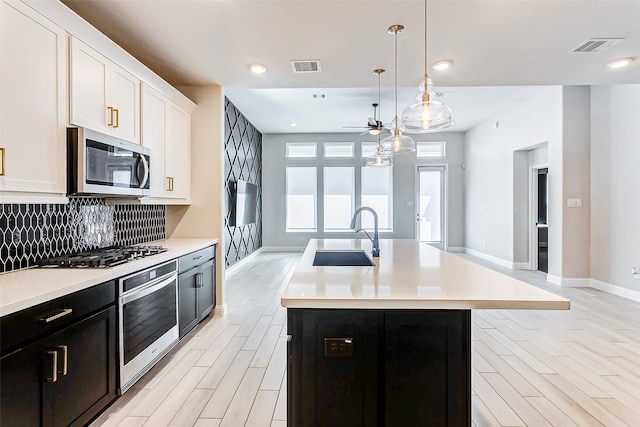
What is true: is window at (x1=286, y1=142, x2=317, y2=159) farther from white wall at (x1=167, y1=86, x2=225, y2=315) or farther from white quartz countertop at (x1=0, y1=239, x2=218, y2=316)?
white quartz countertop at (x1=0, y1=239, x2=218, y2=316)

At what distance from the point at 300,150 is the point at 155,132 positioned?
5918 millimetres

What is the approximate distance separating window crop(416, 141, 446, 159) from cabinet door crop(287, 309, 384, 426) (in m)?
7.83

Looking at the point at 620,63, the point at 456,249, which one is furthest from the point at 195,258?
the point at 456,249

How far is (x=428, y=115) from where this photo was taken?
2.07 meters

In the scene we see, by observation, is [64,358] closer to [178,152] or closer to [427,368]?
[427,368]

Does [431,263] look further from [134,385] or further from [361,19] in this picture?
[134,385]

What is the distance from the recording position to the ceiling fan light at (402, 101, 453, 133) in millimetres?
2066

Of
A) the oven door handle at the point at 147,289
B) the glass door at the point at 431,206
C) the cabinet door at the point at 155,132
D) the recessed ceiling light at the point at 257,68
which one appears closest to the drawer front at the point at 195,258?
the oven door handle at the point at 147,289

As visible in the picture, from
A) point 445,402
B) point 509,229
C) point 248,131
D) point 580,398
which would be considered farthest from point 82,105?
point 509,229

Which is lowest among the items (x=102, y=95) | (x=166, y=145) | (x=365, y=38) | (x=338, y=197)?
(x=338, y=197)

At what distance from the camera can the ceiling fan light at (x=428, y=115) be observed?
2066 millimetres

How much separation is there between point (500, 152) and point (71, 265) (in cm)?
720

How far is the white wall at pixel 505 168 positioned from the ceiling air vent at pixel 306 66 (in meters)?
4.01

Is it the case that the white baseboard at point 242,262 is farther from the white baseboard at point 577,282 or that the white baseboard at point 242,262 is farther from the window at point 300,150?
the white baseboard at point 577,282
